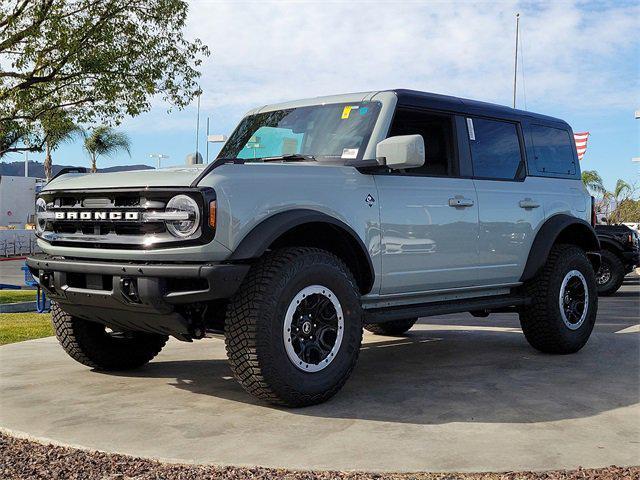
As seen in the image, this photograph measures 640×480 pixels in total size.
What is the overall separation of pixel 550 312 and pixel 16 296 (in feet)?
42.8

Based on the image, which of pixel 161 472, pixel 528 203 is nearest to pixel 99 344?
pixel 161 472

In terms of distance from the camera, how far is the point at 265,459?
3637 millimetres

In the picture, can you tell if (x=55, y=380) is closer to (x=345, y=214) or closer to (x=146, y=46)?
(x=345, y=214)

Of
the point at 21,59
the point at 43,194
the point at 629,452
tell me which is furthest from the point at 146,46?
the point at 629,452

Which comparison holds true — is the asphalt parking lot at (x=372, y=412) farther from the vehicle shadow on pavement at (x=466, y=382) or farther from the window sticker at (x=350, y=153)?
the window sticker at (x=350, y=153)

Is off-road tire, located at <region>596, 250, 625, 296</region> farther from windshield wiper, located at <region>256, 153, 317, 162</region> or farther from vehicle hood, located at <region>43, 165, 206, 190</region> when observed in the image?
vehicle hood, located at <region>43, 165, 206, 190</region>

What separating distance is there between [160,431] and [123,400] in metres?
0.86

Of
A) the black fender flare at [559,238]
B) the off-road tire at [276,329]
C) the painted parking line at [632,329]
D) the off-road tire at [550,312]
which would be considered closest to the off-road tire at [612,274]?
the painted parking line at [632,329]

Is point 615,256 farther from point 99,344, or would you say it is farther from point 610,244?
point 99,344

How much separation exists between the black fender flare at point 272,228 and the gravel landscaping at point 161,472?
125 centimetres

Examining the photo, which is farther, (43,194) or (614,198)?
(614,198)

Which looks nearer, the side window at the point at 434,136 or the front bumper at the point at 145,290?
the front bumper at the point at 145,290

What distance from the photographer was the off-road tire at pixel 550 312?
21.4 feet

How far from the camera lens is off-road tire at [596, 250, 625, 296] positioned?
583 inches
